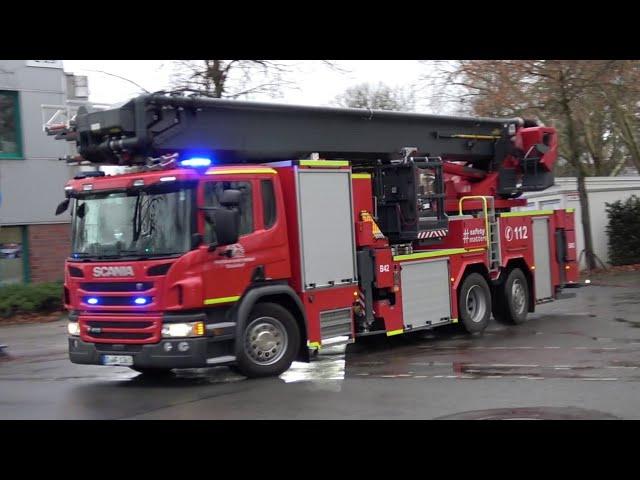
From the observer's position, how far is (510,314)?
14.2 m

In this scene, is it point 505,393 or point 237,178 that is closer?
point 505,393

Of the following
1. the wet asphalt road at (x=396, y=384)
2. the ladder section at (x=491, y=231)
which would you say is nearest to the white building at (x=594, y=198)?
the ladder section at (x=491, y=231)

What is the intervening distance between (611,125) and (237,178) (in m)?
23.3

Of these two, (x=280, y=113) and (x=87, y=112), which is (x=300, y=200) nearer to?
(x=280, y=113)

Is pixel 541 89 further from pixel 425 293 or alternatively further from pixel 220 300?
pixel 220 300

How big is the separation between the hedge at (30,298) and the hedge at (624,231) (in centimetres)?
1670

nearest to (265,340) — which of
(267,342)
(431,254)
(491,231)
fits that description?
(267,342)

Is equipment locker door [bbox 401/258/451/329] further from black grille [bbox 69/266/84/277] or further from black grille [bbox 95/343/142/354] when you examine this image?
black grille [bbox 69/266/84/277]

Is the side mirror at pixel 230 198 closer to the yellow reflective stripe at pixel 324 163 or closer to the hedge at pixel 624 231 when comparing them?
the yellow reflective stripe at pixel 324 163

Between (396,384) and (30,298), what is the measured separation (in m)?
12.0

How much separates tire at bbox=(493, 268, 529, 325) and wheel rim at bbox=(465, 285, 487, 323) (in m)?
0.85

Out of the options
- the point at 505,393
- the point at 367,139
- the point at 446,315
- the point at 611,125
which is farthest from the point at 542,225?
the point at 611,125

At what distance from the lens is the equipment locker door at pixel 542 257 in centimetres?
1490

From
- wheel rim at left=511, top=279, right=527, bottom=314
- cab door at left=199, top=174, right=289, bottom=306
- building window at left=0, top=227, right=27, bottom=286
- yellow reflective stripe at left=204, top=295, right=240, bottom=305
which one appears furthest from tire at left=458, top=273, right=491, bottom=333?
building window at left=0, top=227, right=27, bottom=286
